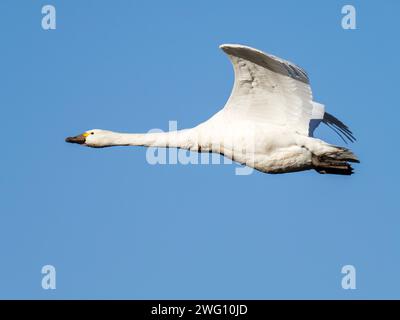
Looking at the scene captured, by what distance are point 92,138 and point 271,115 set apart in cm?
360

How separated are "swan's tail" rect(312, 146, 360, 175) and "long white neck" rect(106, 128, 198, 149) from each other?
85.9 inches

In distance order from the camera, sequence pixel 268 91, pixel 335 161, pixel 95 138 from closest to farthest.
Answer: pixel 268 91 < pixel 335 161 < pixel 95 138

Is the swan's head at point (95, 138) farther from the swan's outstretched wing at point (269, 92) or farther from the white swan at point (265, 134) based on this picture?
the swan's outstretched wing at point (269, 92)

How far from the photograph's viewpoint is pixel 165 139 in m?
22.8

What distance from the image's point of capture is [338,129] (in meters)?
25.8

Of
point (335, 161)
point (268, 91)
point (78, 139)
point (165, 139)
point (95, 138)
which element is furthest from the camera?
point (78, 139)

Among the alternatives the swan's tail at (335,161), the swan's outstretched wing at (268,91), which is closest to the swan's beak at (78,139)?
the swan's outstretched wing at (268,91)

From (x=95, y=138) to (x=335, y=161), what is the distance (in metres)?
4.62

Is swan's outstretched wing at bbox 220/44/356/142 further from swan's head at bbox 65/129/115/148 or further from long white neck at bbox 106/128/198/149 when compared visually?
swan's head at bbox 65/129/115/148

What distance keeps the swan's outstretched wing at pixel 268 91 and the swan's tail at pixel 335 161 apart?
0.58 metres

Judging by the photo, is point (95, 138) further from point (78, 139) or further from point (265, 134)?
point (265, 134)

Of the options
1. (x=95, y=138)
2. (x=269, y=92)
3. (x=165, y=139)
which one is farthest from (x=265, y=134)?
(x=95, y=138)

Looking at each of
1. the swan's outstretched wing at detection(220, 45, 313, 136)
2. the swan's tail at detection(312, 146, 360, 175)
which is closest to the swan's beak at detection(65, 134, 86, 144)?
the swan's outstretched wing at detection(220, 45, 313, 136)

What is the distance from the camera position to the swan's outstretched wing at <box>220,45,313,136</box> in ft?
70.7
